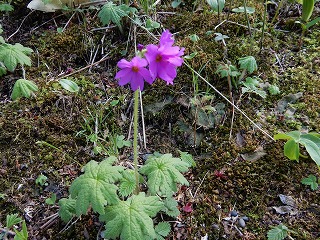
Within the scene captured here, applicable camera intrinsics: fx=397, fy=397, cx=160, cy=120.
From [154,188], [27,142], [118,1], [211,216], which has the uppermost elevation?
[118,1]

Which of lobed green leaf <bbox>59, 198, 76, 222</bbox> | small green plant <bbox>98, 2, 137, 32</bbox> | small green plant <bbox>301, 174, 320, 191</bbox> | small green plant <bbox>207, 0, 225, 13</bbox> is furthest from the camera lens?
small green plant <bbox>207, 0, 225, 13</bbox>

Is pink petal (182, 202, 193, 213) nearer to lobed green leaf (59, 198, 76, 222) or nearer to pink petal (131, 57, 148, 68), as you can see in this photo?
lobed green leaf (59, 198, 76, 222)

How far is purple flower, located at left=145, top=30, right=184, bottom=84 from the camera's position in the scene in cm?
162

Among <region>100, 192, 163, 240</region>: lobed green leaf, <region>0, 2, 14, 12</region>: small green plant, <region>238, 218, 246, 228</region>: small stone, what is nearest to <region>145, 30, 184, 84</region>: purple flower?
<region>100, 192, 163, 240</region>: lobed green leaf

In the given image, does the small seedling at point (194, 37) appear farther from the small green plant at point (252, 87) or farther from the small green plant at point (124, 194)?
the small green plant at point (124, 194)

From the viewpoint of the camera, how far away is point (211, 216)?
2.04 meters

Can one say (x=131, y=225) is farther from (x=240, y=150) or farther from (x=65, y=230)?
(x=240, y=150)

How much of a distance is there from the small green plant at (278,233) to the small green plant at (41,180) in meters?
1.20

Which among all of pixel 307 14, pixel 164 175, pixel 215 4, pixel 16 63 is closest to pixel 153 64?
pixel 164 175

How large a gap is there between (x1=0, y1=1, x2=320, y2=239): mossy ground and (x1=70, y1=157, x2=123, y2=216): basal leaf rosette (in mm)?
345

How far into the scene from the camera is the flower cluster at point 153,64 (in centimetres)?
162

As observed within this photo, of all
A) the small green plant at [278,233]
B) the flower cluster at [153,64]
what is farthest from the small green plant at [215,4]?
the small green plant at [278,233]

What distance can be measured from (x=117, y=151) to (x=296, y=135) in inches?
37.8

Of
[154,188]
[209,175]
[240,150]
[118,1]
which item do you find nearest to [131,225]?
[154,188]
